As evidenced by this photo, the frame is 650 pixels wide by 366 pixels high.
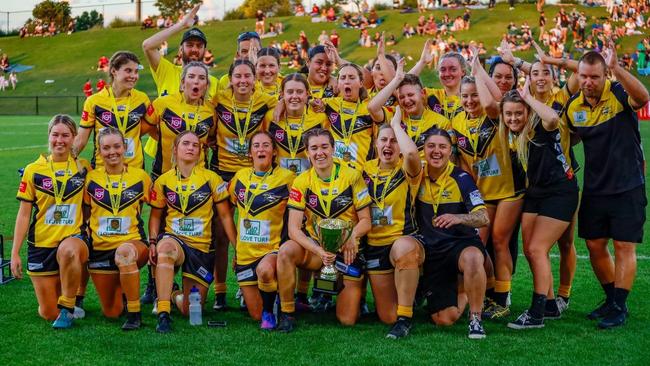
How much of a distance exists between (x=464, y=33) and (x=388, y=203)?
34.6 meters

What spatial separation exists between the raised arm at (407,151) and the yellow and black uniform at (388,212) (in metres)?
Result: 0.08

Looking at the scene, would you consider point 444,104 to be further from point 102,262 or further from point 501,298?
point 102,262

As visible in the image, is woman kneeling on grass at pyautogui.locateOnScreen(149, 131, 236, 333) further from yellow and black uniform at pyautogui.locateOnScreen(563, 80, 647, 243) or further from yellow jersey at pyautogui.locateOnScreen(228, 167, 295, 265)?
yellow and black uniform at pyautogui.locateOnScreen(563, 80, 647, 243)

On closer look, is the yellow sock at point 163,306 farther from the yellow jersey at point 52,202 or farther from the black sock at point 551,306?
the black sock at point 551,306

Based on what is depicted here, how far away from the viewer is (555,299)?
17.5ft

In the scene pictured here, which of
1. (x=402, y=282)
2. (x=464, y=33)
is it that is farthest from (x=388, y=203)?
(x=464, y=33)

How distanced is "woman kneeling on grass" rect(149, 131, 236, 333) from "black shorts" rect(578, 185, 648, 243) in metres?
2.43

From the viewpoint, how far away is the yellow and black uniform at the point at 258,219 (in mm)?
5223

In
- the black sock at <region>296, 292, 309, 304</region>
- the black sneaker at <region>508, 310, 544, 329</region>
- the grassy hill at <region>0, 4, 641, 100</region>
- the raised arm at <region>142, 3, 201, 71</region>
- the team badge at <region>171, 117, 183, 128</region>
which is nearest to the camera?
the black sneaker at <region>508, 310, 544, 329</region>

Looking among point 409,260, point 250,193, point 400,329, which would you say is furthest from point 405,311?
point 250,193

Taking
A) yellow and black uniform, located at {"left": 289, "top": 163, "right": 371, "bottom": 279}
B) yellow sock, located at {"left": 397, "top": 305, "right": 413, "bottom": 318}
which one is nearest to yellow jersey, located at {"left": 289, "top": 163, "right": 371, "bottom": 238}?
yellow and black uniform, located at {"left": 289, "top": 163, "right": 371, "bottom": 279}

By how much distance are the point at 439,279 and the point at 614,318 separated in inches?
44.2

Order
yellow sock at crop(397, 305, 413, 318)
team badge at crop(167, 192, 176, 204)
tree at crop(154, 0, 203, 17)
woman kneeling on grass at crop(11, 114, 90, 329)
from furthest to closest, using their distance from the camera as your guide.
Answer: tree at crop(154, 0, 203, 17) → team badge at crop(167, 192, 176, 204) → woman kneeling on grass at crop(11, 114, 90, 329) → yellow sock at crop(397, 305, 413, 318)

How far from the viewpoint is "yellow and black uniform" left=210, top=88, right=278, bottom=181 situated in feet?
19.0
